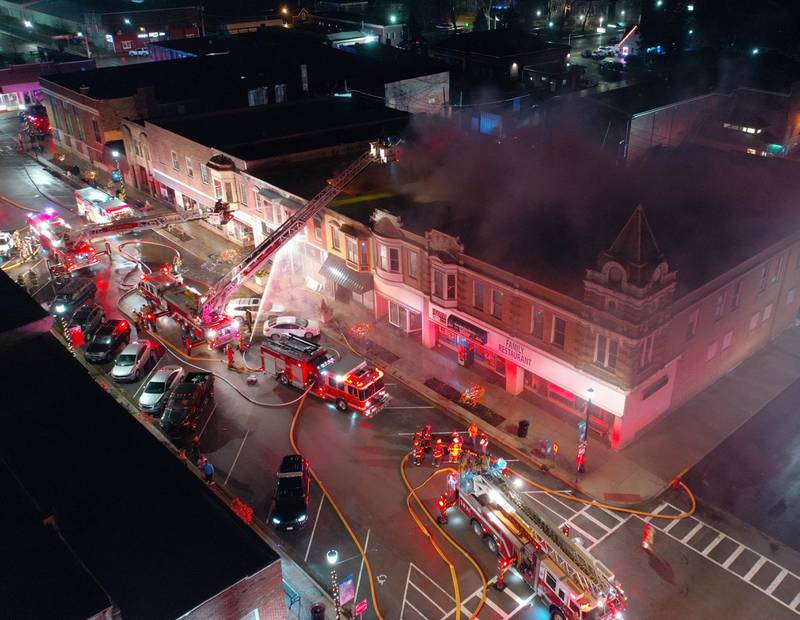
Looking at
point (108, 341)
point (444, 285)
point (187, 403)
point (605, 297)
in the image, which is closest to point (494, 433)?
point (444, 285)

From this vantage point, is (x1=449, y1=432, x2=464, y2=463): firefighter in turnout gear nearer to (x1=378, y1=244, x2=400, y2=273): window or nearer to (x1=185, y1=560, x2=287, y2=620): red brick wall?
(x1=378, y1=244, x2=400, y2=273): window

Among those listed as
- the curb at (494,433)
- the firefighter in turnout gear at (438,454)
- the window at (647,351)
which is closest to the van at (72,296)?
the curb at (494,433)

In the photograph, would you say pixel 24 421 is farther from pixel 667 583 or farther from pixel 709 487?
pixel 709 487

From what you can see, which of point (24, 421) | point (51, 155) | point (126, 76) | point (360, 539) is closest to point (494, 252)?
point (360, 539)

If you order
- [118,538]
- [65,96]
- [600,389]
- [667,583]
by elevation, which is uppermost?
[65,96]

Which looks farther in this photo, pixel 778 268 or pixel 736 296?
pixel 778 268

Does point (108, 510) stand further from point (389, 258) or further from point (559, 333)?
point (389, 258)

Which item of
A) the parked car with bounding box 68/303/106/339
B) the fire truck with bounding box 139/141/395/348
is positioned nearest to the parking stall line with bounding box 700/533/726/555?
the fire truck with bounding box 139/141/395/348
